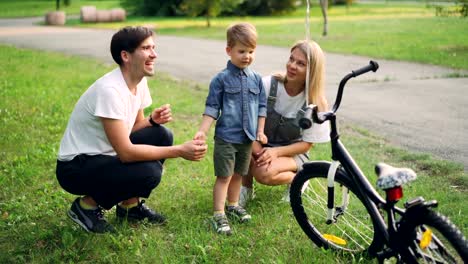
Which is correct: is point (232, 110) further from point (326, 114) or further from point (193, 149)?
point (326, 114)

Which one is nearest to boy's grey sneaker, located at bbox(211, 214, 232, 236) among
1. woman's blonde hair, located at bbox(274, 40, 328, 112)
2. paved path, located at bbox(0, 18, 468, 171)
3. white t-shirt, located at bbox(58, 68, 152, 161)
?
white t-shirt, located at bbox(58, 68, 152, 161)

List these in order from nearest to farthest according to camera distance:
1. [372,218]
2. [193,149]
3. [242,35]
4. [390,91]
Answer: [372,218] < [193,149] < [242,35] < [390,91]

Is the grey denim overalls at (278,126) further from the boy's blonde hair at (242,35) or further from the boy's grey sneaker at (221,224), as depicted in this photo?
the boy's grey sneaker at (221,224)

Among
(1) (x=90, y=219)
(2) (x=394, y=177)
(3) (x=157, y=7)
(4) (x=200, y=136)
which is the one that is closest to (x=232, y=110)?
(4) (x=200, y=136)

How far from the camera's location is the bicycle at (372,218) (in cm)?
271

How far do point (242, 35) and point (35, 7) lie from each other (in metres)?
40.9

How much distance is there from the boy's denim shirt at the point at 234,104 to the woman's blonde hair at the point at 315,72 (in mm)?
386

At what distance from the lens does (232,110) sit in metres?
4.02

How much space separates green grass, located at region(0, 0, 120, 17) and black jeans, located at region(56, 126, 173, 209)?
33229 millimetres

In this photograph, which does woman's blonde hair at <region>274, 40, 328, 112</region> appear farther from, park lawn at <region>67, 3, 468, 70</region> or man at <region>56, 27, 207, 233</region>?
park lawn at <region>67, 3, 468, 70</region>

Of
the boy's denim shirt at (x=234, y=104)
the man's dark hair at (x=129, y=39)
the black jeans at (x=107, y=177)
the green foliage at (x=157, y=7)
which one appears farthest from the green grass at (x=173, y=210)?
the green foliage at (x=157, y=7)

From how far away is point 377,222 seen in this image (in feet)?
10.1

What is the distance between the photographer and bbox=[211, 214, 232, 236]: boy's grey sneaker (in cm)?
398

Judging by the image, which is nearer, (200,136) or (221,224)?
(200,136)
